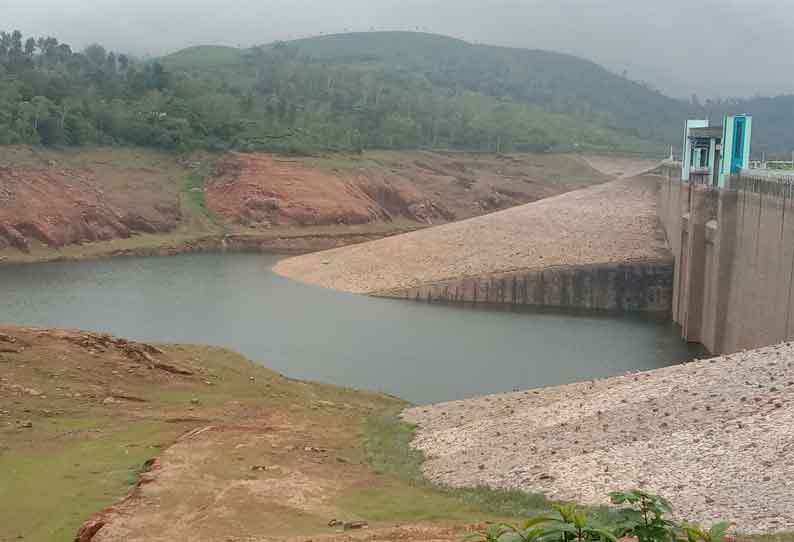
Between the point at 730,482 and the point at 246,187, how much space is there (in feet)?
231

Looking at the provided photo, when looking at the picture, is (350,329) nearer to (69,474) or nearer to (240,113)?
(69,474)

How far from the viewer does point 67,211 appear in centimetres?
6862

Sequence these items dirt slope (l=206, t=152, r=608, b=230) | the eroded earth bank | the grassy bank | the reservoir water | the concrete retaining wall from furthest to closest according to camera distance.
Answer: dirt slope (l=206, t=152, r=608, b=230), the eroded earth bank, the concrete retaining wall, the reservoir water, the grassy bank

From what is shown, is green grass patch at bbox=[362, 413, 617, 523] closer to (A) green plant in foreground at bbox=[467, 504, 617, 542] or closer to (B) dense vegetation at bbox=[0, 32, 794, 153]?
(A) green plant in foreground at bbox=[467, 504, 617, 542]

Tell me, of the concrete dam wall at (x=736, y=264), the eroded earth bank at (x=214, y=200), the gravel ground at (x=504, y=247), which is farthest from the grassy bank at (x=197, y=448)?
the eroded earth bank at (x=214, y=200)

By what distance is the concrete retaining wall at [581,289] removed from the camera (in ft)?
167

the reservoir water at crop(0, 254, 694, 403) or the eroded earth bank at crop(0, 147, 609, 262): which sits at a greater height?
the eroded earth bank at crop(0, 147, 609, 262)

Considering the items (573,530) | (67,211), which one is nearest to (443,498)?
(573,530)

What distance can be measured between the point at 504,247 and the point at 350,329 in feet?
56.6

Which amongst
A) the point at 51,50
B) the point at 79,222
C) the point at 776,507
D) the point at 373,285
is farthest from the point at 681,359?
the point at 51,50

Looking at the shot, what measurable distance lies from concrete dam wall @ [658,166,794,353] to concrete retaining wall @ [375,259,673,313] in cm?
171

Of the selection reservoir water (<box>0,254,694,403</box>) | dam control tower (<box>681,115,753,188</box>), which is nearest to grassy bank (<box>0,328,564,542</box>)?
reservoir water (<box>0,254,694,403</box>)

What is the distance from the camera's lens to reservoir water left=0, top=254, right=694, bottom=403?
112ft

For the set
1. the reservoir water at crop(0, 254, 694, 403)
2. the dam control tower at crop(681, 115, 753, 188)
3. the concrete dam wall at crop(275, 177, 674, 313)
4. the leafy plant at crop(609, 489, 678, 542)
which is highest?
the dam control tower at crop(681, 115, 753, 188)
